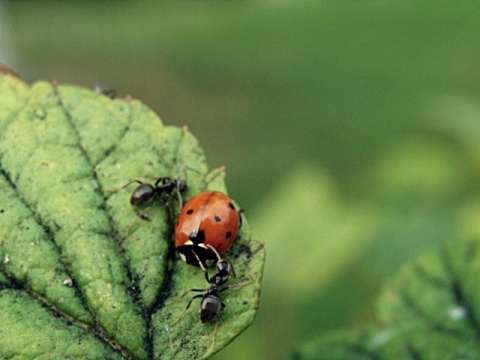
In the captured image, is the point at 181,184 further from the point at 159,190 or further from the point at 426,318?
the point at 426,318

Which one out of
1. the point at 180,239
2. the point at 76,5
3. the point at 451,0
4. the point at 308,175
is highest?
the point at 76,5

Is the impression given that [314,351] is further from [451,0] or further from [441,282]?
[451,0]

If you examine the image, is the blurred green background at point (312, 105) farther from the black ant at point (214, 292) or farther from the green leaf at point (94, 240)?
the green leaf at point (94, 240)

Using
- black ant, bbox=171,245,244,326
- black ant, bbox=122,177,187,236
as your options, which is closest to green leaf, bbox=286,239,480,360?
black ant, bbox=171,245,244,326

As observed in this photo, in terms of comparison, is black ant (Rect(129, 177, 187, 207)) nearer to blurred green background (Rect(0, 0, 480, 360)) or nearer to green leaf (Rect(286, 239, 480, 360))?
green leaf (Rect(286, 239, 480, 360))

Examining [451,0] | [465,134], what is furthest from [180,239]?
[451,0]

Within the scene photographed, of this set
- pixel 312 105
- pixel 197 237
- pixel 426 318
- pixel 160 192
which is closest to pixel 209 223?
pixel 197 237
